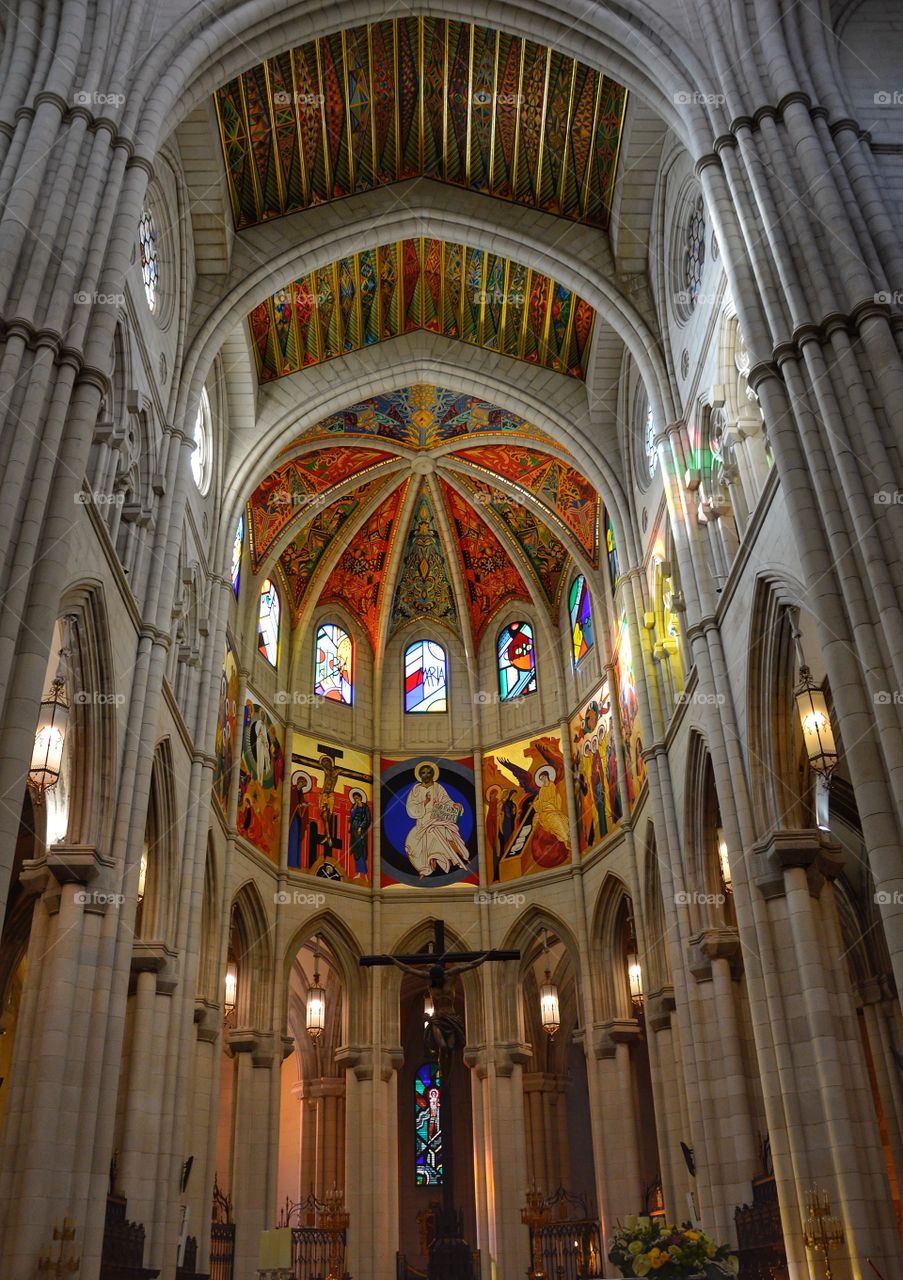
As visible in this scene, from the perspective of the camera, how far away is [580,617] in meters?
26.2

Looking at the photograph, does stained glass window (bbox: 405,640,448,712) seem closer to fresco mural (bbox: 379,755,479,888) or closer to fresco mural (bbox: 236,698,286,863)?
fresco mural (bbox: 379,755,479,888)

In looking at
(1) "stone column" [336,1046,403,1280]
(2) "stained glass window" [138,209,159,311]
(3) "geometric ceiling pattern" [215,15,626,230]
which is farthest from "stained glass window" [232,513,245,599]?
(1) "stone column" [336,1046,403,1280]

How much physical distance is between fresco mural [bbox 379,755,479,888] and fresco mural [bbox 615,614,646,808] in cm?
501

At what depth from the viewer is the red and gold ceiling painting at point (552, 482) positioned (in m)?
25.2

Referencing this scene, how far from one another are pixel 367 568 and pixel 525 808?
6.89 meters

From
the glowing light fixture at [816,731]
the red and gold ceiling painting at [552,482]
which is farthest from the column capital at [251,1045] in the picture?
the glowing light fixture at [816,731]

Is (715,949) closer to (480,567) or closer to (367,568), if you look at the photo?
A: (480,567)

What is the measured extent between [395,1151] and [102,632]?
13.8 metres

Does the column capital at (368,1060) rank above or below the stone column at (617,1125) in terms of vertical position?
above

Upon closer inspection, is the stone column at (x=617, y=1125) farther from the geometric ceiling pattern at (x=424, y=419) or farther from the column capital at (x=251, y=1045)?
the geometric ceiling pattern at (x=424, y=419)

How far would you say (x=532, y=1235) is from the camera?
21094mm

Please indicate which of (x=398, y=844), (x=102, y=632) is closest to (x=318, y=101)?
(x=102, y=632)

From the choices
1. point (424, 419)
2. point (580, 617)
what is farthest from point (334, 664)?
point (424, 419)

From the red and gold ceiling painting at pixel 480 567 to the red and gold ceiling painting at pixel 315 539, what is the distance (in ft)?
6.44
